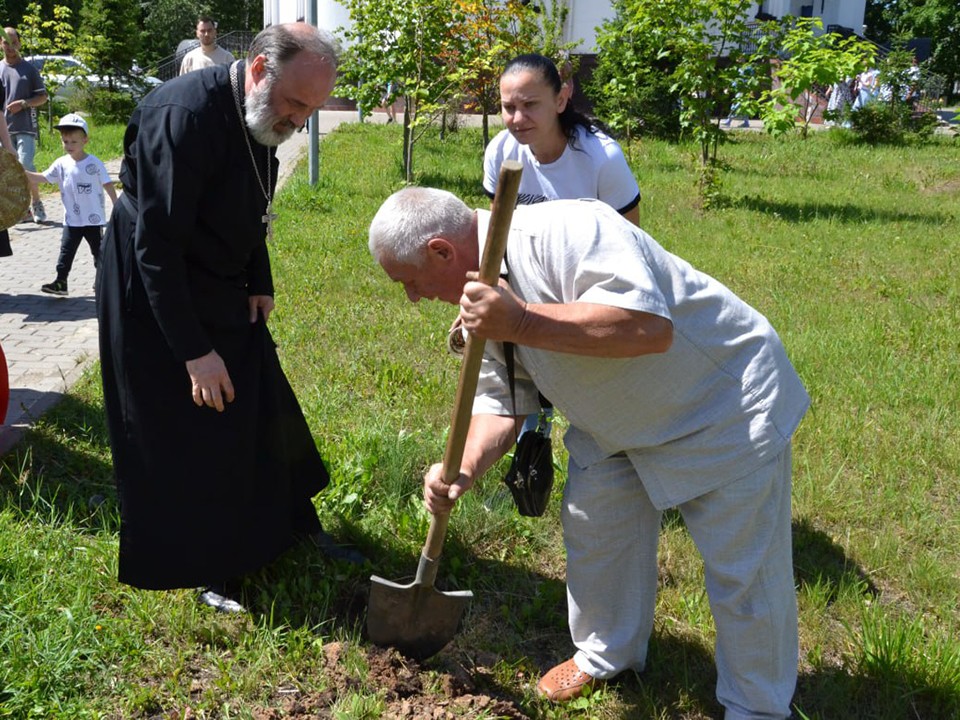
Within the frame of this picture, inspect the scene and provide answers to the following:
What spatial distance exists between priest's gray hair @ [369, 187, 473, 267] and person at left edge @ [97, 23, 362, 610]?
66 centimetres

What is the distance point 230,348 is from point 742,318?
5.45 feet

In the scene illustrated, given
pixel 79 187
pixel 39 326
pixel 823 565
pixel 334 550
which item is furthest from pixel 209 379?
pixel 79 187

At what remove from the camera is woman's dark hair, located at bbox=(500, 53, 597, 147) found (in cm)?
369

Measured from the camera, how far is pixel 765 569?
2525 millimetres

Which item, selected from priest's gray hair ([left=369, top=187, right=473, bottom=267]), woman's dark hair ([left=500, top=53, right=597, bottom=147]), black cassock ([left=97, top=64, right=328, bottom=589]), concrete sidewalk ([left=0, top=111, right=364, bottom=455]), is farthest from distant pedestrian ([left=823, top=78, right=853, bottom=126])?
priest's gray hair ([left=369, top=187, right=473, bottom=267])

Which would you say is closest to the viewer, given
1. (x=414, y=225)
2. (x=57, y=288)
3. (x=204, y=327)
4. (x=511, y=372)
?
(x=414, y=225)

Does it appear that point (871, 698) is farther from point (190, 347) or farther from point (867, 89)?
point (867, 89)

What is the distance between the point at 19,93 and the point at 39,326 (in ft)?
14.8

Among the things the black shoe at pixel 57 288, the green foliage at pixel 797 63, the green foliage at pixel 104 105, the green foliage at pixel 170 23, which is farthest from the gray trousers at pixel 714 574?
the green foliage at pixel 170 23

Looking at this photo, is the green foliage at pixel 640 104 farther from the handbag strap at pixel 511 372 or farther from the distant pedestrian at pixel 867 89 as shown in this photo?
the handbag strap at pixel 511 372

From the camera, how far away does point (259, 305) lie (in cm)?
332

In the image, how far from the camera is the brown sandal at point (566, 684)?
2.90m

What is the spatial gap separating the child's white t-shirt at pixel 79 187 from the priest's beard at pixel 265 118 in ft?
16.6

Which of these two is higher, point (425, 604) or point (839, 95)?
point (839, 95)
